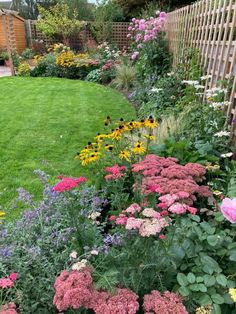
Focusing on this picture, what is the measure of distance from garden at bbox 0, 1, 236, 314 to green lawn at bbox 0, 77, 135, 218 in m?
0.02

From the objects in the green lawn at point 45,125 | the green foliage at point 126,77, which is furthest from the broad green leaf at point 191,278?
the green foliage at point 126,77

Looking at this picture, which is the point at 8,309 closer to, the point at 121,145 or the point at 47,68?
the point at 121,145

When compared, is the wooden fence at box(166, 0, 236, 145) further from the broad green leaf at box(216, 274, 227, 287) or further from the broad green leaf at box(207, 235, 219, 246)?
the broad green leaf at box(216, 274, 227, 287)

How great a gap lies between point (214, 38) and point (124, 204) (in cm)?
276

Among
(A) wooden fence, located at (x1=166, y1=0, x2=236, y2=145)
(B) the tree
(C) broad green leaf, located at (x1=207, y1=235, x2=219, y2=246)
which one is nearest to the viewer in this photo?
(C) broad green leaf, located at (x1=207, y1=235, x2=219, y2=246)

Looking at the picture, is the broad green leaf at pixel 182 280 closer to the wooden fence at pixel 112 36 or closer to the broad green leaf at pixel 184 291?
the broad green leaf at pixel 184 291

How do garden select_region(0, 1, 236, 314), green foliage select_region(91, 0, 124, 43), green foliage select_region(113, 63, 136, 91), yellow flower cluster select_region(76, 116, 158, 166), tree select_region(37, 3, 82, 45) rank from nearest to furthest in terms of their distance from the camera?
garden select_region(0, 1, 236, 314)
yellow flower cluster select_region(76, 116, 158, 166)
green foliage select_region(113, 63, 136, 91)
tree select_region(37, 3, 82, 45)
green foliage select_region(91, 0, 124, 43)

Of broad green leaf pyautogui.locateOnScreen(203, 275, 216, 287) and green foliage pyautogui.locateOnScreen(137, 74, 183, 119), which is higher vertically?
broad green leaf pyautogui.locateOnScreen(203, 275, 216, 287)

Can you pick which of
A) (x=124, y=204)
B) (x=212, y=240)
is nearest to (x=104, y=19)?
(x=124, y=204)

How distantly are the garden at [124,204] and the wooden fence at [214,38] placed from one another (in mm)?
133

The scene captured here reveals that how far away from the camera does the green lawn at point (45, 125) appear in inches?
144

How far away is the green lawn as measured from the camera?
365cm

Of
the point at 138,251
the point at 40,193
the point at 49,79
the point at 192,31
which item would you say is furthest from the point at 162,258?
the point at 49,79

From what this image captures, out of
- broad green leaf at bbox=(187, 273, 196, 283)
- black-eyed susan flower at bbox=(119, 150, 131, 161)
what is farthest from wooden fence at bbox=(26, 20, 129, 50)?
broad green leaf at bbox=(187, 273, 196, 283)
